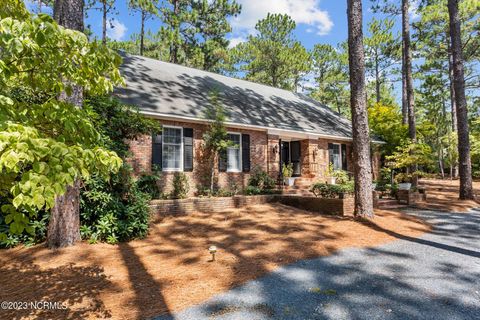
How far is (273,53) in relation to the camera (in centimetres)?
2762

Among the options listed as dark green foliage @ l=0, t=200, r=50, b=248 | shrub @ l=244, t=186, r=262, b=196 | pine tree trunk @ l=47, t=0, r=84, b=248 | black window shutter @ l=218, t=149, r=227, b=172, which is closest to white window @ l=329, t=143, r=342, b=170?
shrub @ l=244, t=186, r=262, b=196

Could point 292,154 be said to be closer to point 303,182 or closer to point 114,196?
point 303,182

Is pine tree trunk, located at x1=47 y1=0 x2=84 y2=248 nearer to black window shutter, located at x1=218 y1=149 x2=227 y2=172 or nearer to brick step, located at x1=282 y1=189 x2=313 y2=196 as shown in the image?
black window shutter, located at x1=218 y1=149 x2=227 y2=172

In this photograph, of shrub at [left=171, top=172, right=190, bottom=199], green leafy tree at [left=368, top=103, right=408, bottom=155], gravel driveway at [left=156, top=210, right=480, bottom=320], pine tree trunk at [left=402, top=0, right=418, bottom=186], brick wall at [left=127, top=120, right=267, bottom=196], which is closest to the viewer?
gravel driveway at [left=156, top=210, right=480, bottom=320]

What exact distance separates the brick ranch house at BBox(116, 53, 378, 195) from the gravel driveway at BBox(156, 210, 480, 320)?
285 inches

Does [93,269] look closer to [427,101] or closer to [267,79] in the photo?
[267,79]

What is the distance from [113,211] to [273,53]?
24.8 metres

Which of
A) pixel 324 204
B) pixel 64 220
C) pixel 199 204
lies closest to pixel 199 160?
pixel 199 204

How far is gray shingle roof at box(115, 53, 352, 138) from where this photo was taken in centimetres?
1105

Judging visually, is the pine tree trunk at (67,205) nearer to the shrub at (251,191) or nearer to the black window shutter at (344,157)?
the shrub at (251,191)

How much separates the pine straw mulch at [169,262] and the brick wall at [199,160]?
8.70ft

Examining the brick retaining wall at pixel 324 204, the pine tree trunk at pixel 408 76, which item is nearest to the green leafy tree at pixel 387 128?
the pine tree trunk at pixel 408 76

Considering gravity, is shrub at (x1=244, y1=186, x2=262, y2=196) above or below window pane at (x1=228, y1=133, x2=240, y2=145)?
below

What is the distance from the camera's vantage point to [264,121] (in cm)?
1345
